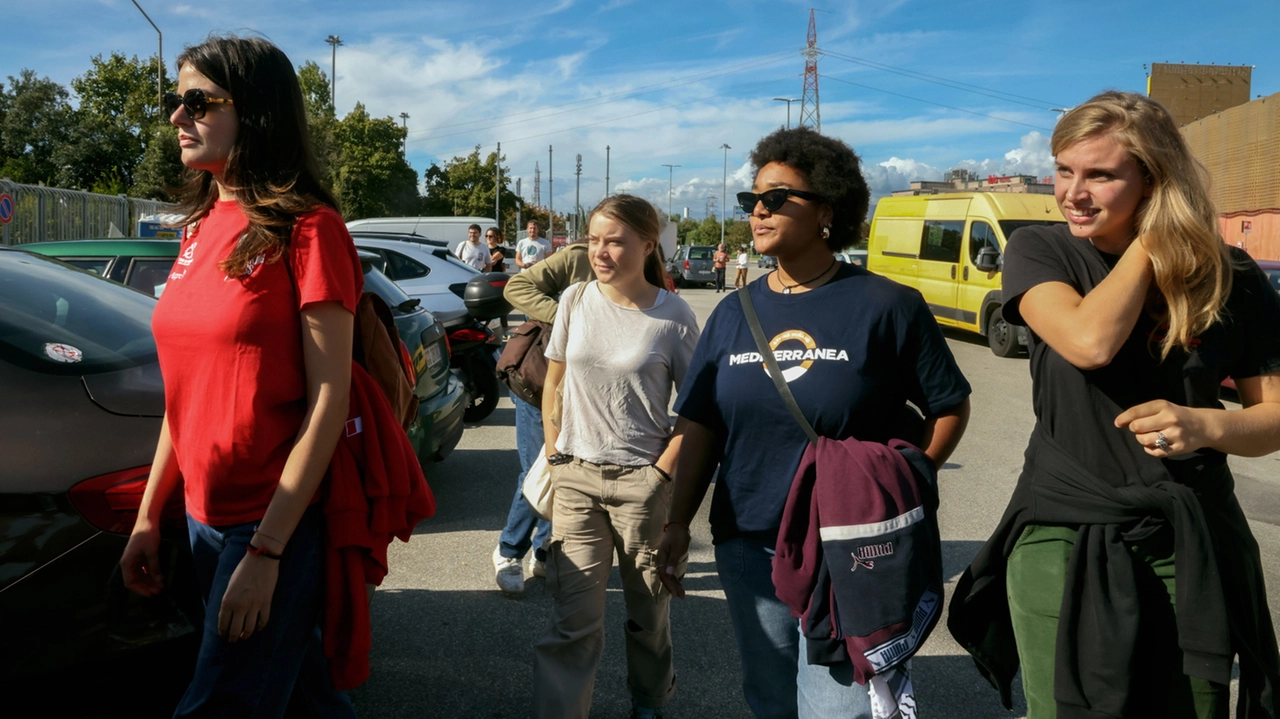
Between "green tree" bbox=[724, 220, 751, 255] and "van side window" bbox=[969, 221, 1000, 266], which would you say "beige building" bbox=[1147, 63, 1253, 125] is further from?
"green tree" bbox=[724, 220, 751, 255]

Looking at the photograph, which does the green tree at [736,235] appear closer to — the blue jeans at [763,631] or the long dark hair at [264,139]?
the blue jeans at [763,631]

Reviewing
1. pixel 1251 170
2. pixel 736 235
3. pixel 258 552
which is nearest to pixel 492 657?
pixel 258 552

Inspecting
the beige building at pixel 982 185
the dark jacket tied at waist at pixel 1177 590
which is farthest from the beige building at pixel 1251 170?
the dark jacket tied at waist at pixel 1177 590

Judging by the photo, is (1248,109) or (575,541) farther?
(1248,109)

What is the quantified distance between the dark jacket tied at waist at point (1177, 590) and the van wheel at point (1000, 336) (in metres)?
12.6

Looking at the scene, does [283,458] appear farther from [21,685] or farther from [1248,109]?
[1248,109]

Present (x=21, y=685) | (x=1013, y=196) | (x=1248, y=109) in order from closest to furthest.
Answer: (x=21, y=685) → (x=1013, y=196) → (x=1248, y=109)

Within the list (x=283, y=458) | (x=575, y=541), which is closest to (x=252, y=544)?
(x=283, y=458)

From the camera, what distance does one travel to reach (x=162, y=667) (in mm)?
2387

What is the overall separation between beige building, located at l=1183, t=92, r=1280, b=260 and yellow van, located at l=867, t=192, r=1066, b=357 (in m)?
12.7

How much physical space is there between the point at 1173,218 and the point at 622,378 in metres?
1.72

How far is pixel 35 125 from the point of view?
161 feet

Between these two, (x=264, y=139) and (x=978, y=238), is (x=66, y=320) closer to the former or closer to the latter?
(x=264, y=139)

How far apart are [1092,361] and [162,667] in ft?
7.56
